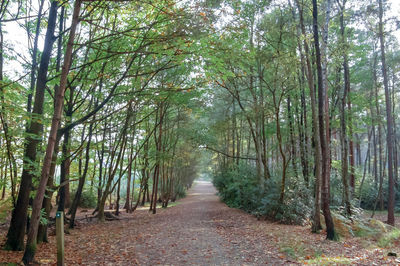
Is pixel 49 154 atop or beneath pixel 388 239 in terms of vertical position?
atop

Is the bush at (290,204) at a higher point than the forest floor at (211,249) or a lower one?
higher

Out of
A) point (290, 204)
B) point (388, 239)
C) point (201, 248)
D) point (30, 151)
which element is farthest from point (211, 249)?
point (388, 239)

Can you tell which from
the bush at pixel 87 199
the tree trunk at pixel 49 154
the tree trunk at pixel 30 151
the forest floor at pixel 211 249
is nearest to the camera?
the tree trunk at pixel 49 154

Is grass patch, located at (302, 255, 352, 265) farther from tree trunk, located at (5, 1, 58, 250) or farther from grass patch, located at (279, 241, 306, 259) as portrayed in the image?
tree trunk, located at (5, 1, 58, 250)

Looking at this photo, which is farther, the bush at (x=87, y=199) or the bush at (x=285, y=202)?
the bush at (x=87, y=199)

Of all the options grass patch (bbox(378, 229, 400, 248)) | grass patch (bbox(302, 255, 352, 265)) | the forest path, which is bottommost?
grass patch (bbox(378, 229, 400, 248))

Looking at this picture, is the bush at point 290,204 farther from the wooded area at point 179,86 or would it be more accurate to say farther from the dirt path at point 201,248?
the dirt path at point 201,248

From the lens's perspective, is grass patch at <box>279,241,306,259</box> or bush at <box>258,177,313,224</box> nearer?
grass patch at <box>279,241,306,259</box>

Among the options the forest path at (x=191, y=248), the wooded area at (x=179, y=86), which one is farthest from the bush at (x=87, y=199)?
the forest path at (x=191, y=248)

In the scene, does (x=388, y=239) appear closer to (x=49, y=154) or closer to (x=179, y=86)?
(x=179, y=86)

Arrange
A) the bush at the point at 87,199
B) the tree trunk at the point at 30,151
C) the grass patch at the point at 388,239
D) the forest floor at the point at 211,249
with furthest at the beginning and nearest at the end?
the bush at the point at 87,199, the grass patch at the point at 388,239, the tree trunk at the point at 30,151, the forest floor at the point at 211,249

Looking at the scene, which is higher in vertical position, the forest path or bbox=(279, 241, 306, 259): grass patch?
bbox=(279, 241, 306, 259): grass patch

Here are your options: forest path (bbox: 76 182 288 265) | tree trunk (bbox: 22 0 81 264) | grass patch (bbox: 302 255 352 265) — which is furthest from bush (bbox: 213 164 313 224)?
tree trunk (bbox: 22 0 81 264)

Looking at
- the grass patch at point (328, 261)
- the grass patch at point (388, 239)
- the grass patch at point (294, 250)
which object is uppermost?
the grass patch at point (328, 261)
